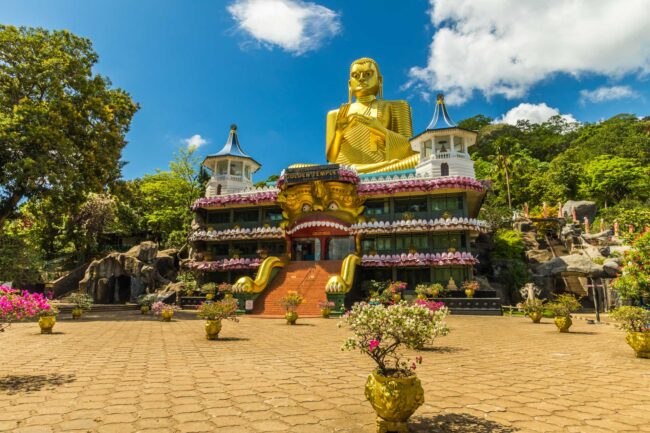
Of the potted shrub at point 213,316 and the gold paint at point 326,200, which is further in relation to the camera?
the gold paint at point 326,200

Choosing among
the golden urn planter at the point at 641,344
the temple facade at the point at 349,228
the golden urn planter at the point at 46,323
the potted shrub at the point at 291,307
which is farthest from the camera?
the temple facade at the point at 349,228

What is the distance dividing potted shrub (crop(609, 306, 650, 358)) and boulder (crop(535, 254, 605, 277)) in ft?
62.8

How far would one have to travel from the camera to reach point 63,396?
612cm

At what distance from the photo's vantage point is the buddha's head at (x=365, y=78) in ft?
119

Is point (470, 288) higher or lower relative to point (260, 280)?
lower

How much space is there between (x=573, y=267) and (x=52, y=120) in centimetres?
3358

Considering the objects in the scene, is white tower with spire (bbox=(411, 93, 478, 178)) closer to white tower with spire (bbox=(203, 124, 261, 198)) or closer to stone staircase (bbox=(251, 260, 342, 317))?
stone staircase (bbox=(251, 260, 342, 317))

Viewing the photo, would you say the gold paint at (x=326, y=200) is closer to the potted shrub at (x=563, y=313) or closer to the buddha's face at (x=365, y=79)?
the buddha's face at (x=365, y=79)

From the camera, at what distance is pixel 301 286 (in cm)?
2445

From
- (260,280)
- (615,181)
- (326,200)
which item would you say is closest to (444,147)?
(326,200)

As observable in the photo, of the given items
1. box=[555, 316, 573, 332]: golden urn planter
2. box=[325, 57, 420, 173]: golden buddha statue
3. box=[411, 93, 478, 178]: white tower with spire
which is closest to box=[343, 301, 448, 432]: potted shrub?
box=[555, 316, 573, 332]: golden urn planter

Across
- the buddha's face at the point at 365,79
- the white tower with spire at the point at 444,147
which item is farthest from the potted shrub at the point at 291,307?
the buddha's face at the point at 365,79

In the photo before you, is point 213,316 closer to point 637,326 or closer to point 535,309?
point 637,326

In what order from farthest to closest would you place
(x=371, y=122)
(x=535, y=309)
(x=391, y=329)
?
1. (x=371, y=122)
2. (x=535, y=309)
3. (x=391, y=329)
